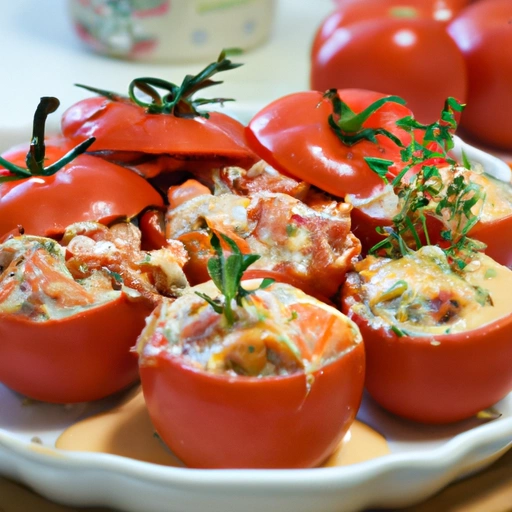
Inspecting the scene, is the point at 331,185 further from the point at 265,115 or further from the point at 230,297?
the point at 230,297

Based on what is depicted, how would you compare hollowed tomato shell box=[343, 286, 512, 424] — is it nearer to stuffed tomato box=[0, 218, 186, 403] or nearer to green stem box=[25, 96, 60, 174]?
stuffed tomato box=[0, 218, 186, 403]

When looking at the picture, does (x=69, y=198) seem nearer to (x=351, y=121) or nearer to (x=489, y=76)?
(x=351, y=121)

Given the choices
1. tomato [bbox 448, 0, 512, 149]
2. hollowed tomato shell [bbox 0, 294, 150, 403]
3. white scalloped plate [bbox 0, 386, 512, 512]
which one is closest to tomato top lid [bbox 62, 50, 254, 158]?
hollowed tomato shell [bbox 0, 294, 150, 403]

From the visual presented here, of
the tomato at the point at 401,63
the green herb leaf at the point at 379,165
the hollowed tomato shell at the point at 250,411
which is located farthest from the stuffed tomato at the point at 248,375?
the tomato at the point at 401,63

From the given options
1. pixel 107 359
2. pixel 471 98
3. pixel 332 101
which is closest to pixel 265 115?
pixel 332 101

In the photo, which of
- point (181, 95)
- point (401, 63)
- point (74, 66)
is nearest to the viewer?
point (181, 95)

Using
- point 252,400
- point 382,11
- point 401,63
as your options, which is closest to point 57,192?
point 252,400
